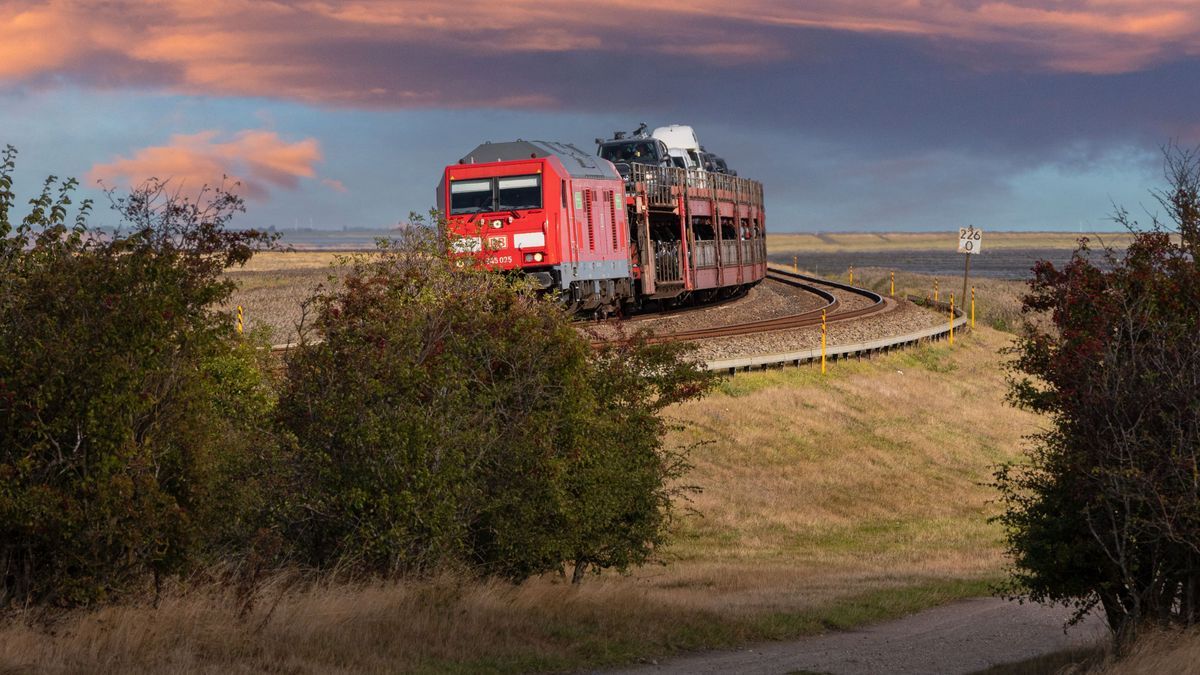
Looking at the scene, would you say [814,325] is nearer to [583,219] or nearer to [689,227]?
[689,227]

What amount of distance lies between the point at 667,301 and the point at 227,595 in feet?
110

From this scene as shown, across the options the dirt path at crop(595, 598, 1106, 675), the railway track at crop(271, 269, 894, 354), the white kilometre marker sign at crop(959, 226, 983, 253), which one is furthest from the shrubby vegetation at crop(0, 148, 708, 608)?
the white kilometre marker sign at crop(959, 226, 983, 253)

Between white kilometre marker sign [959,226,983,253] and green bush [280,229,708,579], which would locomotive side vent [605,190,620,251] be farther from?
white kilometre marker sign [959,226,983,253]

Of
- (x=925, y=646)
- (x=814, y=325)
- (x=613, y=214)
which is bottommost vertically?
(x=925, y=646)

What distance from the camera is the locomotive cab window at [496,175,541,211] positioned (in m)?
32.5

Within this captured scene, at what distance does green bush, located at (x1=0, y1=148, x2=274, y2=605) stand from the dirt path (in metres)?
4.92

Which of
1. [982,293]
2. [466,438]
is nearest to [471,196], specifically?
[466,438]

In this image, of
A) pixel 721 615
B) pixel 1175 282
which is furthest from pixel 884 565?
pixel 1175 282

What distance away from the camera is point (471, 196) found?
33.1m

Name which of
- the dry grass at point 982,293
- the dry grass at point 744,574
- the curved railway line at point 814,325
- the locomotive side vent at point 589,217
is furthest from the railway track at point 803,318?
the dry grass at point 982,293

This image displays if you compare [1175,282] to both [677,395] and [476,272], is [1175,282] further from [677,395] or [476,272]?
[476,272]

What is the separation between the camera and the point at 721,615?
18016mm

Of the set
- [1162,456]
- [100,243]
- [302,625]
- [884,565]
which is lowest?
[884,565]

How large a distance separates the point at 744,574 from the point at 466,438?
873cm
